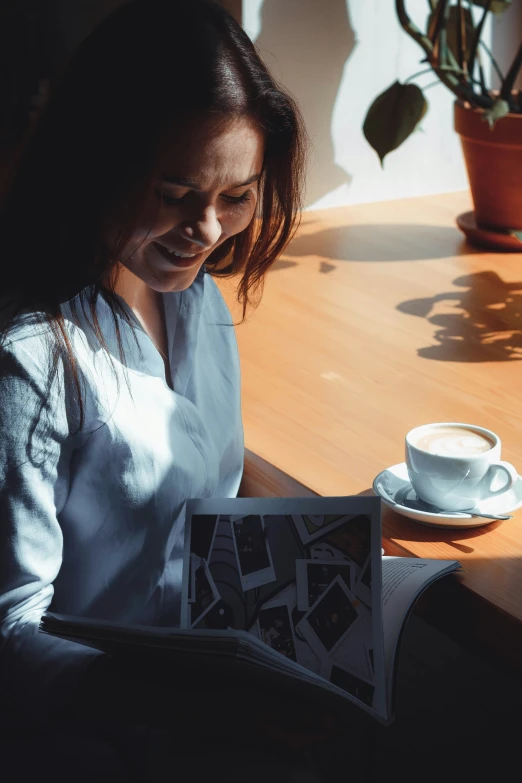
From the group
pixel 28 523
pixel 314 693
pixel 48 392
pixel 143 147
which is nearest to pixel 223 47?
pixel 143 147

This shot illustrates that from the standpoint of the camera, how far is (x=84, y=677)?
0.75 metres

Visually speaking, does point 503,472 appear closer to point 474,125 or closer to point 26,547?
point 26,547

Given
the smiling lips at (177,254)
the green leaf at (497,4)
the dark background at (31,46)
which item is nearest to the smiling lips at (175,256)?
the smiling lips at (177,254)

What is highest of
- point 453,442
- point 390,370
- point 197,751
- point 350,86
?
point 350,86

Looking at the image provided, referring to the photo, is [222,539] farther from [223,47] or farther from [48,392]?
[223,47]

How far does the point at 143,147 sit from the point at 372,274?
37.3 inches

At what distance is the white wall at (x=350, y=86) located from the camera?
6.31 ft

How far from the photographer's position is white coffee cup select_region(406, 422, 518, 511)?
87 centimetres

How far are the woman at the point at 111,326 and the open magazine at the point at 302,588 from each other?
6 centimetres

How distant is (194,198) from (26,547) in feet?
1.14

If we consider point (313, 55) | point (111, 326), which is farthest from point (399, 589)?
point (313, 55)

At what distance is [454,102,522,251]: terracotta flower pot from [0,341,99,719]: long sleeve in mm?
1244

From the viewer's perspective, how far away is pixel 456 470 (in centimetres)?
87

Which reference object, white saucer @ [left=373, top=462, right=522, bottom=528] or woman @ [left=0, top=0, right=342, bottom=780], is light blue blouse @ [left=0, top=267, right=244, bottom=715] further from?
white saucer @ [left=373, top=462, right=522, bottom=528]
